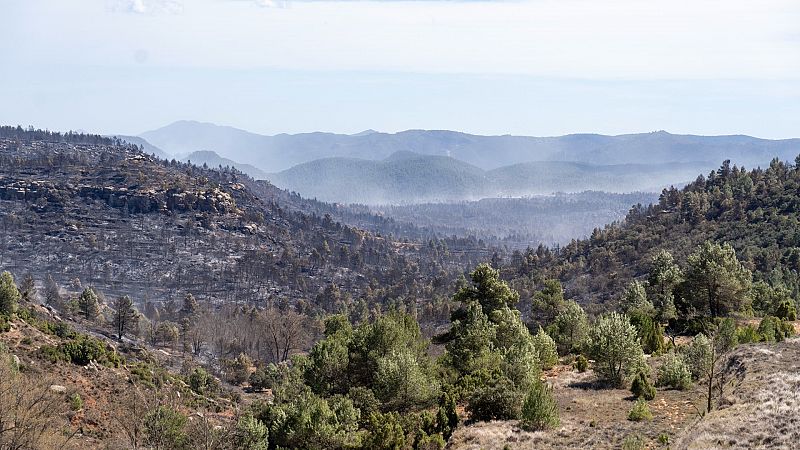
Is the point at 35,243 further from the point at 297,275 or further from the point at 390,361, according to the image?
the point at 390,361

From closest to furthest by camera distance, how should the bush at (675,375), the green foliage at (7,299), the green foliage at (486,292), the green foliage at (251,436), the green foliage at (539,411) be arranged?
the green foliage at (539,411), the green foliage at (251,436), the bush at (675,375), the green foliage at (486,292), the green foliage at (7,299)

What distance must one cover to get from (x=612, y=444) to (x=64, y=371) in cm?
3833

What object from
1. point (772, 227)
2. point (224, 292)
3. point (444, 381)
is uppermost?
point (772, 227)

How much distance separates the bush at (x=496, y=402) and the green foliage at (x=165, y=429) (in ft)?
49.3

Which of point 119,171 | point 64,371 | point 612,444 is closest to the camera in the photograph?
point 612,444

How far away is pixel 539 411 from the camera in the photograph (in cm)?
2900

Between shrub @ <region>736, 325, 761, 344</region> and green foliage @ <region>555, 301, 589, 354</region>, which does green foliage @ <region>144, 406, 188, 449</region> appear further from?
shrub @ <region>736, 325, 761, 344</region>

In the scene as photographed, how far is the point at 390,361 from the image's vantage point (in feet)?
116

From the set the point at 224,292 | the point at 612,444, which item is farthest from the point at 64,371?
the point at 224,292

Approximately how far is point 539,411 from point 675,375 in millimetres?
10179

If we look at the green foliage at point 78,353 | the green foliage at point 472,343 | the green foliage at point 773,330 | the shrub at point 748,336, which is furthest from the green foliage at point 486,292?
the green foliage at point 78,353

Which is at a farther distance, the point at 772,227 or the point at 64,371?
the point at 772,227

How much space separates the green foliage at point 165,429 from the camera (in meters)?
31.3

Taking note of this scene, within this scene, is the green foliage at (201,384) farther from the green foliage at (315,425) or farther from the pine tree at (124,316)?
the green foliage at (315,425)
